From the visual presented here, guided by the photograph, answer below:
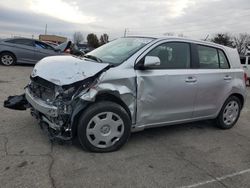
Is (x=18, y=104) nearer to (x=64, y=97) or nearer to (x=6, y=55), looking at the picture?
(x=64, y=97)

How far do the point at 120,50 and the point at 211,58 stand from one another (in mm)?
1817

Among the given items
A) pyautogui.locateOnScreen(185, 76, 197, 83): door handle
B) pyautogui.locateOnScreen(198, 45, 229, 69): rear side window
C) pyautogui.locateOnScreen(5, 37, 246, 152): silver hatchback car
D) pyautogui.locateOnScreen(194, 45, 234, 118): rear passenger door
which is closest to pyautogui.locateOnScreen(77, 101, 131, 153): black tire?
pyautogui.locateOnScreen(5, 37, 246, 152): silver hatchback car

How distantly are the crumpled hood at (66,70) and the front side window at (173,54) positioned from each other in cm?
99

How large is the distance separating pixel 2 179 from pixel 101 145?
1.39 metres

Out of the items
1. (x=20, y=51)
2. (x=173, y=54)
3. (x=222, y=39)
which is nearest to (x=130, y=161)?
(x=173, y=54)

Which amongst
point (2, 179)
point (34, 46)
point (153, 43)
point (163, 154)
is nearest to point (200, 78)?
point (153, 43)

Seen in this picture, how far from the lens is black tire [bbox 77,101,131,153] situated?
399 cm

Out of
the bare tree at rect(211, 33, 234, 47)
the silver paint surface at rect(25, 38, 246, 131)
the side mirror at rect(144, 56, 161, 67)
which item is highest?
the bare tree at rect(211, 33, 234, 47)

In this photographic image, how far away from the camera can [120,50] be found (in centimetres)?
481

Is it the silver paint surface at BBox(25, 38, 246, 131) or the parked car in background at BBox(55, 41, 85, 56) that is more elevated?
the parked car in background at BBox(55, 41, 85, 56)

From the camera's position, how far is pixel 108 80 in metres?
4.07

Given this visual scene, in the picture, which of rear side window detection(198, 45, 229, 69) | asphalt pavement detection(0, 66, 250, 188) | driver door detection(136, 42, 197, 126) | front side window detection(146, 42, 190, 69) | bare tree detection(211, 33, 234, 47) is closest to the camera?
asphalt pavement detection(0, 66, 250, 188)

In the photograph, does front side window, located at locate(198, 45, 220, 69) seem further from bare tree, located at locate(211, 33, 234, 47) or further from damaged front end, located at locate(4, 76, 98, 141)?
bare tree, located at locate(211, 33, 234, 47)

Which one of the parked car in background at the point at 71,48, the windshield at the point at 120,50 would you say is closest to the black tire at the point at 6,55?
the parked car in background at the point at 71,48
